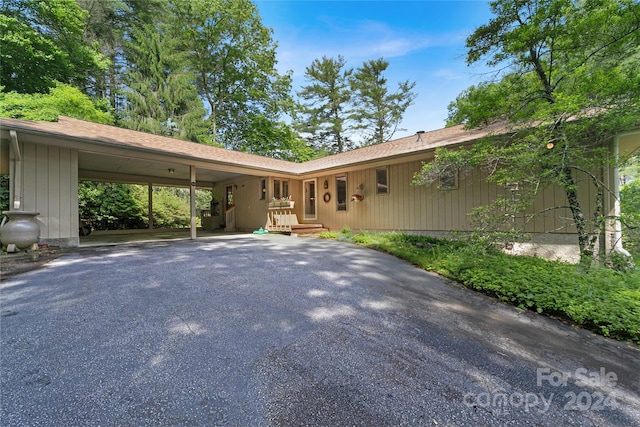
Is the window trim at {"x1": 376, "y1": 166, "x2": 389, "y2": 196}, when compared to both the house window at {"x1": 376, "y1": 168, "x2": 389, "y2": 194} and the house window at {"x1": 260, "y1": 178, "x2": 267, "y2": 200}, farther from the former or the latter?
the house window at {"x1": 260, "y1": 178, "x2": 267, "y2": 200}

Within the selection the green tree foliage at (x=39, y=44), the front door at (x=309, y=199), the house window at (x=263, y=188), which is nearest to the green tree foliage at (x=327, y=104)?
the front door at (x=309, y=199)

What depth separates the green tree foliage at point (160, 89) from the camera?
16.2 m

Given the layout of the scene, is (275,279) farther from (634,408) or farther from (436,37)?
(436,37)

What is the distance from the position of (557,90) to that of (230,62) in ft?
69.8

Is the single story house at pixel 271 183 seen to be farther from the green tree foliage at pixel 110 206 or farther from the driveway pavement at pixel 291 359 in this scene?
the driveway pavement at pixel 291 359

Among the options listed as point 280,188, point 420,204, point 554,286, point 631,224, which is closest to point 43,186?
point 280,188

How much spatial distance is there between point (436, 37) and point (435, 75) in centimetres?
118

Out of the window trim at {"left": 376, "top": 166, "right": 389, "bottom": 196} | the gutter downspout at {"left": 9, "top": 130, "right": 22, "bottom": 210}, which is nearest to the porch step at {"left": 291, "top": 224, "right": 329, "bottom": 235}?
the window trim at {"left": 376, "top": 166, "right": 389, "bottom": 196}

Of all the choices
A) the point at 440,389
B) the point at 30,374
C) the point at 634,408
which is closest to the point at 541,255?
the point at 634,408

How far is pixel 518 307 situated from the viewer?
3.32 m

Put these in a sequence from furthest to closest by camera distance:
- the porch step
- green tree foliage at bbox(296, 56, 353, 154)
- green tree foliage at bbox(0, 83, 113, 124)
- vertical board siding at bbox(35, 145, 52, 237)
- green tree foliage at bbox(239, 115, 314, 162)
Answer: green tree foliage at bbox(296, 56, 353, 154)
green tree foliage at bbox(239, 115, 314, 162)
the porch step
green tree foliage at bbox(0, 83, 113, 124)
vertical board siding at bbox(35, 145, 52, 237)

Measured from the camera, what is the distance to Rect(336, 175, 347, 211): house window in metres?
10.6

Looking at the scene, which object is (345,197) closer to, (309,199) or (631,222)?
(309,199)

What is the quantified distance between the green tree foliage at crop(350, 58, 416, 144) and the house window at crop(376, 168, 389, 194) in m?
14.2
